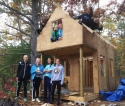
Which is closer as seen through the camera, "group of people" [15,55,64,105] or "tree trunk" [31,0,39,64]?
"group of people" [15,55,64,105]

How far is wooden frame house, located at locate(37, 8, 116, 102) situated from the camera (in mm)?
6527

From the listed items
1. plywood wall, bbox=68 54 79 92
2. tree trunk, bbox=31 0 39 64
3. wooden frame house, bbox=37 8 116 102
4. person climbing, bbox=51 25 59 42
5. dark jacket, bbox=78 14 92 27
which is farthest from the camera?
tree trunk, bbox=31 0 39 64

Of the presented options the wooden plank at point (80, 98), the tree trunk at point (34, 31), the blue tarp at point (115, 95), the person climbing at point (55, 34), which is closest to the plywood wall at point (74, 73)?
the blue tarp at point (115, 95)

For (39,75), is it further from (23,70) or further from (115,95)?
(115,95)

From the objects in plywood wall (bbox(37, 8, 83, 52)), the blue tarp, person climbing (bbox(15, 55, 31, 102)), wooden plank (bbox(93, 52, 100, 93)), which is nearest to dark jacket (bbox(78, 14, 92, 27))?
plywood wall (bbox(37, 8, 83, 52))

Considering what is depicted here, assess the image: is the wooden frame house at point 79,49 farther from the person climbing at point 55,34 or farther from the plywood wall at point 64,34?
the person climbing at point 55,34

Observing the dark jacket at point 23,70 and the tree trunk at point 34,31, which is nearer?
the dark jacket at point 23,70

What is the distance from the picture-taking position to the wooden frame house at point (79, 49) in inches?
257

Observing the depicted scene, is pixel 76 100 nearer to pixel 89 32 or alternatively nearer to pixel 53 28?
pixel 89 32

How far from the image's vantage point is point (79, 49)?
298 inches

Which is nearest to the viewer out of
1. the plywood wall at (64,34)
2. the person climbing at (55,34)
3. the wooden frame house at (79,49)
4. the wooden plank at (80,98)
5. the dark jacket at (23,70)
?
the wooden plank at (80,98)

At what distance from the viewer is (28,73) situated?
20.7ft

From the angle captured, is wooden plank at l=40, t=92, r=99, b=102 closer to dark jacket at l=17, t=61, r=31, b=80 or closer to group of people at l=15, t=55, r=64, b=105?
group of people at l=15, t=55, r=64, b=105

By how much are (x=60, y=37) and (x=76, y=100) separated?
3039mm
